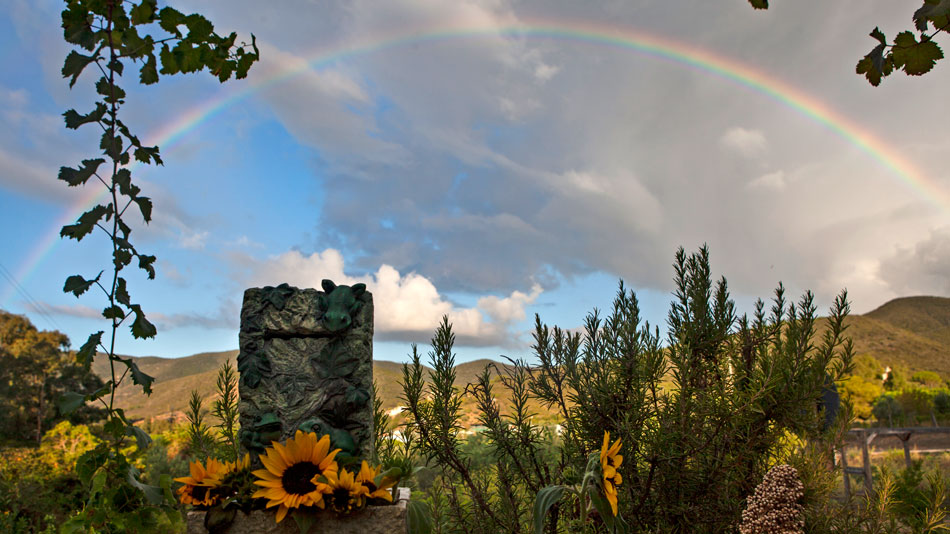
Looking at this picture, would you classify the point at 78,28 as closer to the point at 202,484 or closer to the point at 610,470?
the point at 202,484

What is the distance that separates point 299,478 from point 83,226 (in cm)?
118

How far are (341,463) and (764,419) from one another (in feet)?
6.35

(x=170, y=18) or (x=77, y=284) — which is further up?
(x=170, y=18)

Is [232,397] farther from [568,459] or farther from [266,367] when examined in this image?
[568,459]

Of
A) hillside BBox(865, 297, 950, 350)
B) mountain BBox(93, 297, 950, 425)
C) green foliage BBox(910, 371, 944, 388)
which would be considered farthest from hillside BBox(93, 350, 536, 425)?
hillside BBox(865, 297, 950, 350)

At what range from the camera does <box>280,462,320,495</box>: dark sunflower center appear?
201 cm

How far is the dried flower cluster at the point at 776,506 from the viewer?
2.31 m

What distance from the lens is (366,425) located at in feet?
8.32

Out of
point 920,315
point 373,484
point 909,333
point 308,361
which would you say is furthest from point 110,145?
point 920,315

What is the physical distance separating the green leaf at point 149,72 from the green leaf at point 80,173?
0.34 meters

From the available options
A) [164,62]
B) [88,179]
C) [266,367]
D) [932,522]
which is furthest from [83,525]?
[932,522]

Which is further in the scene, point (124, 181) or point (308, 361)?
point (308, 361)

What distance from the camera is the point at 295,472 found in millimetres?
2043

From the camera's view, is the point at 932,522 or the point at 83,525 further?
the point at 932,522
